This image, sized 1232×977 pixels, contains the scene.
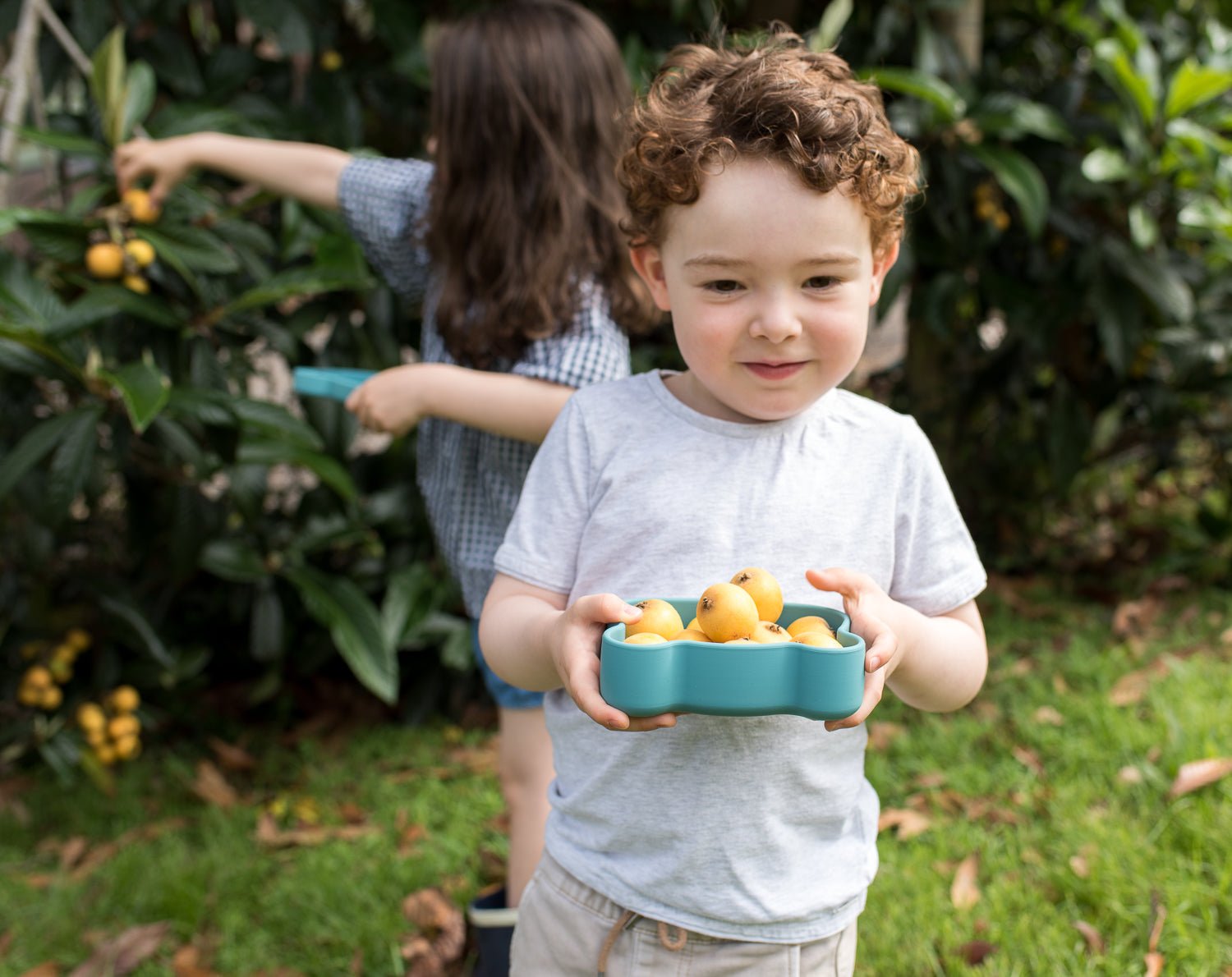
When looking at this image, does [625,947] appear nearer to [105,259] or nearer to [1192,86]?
[105,259]

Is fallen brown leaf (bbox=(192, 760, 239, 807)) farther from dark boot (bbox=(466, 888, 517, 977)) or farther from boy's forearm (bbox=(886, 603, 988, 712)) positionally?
boy's forearm (bbox=(886, 603, 988, 712))

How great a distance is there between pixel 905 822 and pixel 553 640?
1528mm

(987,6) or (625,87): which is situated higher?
(987,6)

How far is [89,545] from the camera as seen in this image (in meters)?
2.99

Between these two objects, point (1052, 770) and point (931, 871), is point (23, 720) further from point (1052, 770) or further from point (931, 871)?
point (1052, 770)

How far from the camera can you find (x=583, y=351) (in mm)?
1804

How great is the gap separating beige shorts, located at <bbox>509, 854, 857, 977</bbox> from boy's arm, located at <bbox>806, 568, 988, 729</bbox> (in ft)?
1.00

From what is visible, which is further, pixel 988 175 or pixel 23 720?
pixel 988 175

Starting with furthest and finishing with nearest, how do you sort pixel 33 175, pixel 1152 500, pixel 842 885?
pixel 33 175 < pixel 1152 500 < pixel 842 885

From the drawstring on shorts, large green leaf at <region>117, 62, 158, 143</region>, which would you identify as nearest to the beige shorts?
the drawstring on shorts

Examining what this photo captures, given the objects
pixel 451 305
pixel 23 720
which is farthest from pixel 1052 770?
pixel 23 720

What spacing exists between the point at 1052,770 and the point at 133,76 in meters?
2.39

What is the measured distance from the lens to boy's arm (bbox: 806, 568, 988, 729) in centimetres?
107

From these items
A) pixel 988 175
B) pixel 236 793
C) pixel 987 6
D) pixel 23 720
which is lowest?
pixel 236 793
